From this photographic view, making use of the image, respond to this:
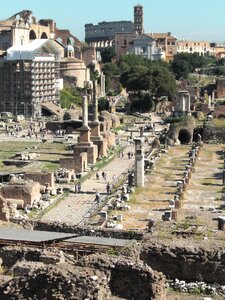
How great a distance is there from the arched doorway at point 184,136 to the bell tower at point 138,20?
10766cm

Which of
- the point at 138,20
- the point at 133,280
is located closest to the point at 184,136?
the point at 133,280

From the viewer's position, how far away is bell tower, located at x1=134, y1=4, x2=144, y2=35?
148 m

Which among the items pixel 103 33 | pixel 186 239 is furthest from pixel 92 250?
pixel 103 33

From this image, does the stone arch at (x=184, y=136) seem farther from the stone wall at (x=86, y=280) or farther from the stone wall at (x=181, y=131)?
the stone wall at (x=86, y=280)

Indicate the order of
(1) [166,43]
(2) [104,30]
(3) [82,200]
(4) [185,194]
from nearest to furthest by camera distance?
(4) [185,194]
(3) [82,200]
(1) [166,43]
(2) [104,30]

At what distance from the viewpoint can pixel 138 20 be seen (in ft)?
490

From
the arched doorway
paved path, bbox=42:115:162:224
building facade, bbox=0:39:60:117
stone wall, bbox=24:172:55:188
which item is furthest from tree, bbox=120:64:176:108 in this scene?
stone wall, bbox=24:172:55:188

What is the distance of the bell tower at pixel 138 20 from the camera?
147500mm

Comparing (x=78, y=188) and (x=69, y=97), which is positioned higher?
(x=69, y=97)

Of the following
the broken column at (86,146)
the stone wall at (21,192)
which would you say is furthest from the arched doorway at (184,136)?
the stone wall at (21,192)

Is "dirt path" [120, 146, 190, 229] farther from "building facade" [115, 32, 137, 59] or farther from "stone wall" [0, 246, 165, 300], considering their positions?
"building facade" [115, 32, 137, 59]

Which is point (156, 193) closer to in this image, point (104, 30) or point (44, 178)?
point (44, 178)

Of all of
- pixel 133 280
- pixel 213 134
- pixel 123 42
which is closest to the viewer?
pixel 133 280

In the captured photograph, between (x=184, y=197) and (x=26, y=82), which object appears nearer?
(x=184, y=197)
